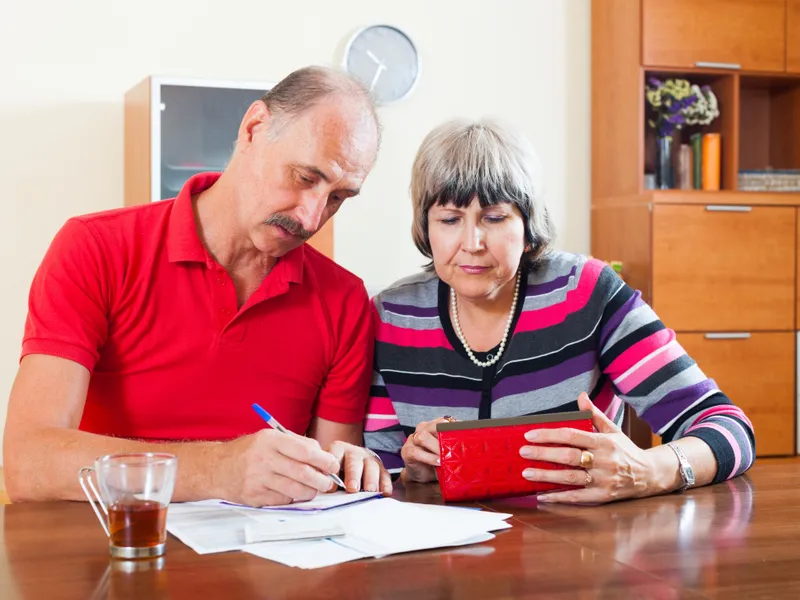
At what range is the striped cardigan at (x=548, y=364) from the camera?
1788 millimetres

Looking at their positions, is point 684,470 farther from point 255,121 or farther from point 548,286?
point 255,121

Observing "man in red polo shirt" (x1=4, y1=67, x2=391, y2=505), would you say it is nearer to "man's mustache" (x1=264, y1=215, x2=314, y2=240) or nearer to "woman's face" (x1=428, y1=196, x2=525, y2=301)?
"man's mustache" (x1=264, y1=215, x2=314, y2=240)

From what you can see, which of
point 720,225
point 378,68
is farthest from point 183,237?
point 720,225

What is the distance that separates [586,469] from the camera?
56.5 inches

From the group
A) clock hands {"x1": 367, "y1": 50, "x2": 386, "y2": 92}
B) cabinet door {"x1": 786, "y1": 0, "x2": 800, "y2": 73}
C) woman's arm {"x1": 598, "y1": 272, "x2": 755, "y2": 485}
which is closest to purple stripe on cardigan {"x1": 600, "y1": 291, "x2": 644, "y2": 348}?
woman's arm {"x1": 598, "y1": 272, "x2": 755, "y2": 485}

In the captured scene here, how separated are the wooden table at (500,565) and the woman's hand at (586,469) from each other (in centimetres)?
7

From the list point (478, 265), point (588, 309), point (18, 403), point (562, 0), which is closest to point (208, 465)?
point (18, 403)

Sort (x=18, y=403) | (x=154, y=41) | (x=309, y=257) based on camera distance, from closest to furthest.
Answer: (x=18, y=403), (x=309, y=257), (x=154, y=41)

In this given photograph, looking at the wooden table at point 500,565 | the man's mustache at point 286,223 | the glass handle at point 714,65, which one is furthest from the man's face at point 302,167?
the glass handle at point 714,65

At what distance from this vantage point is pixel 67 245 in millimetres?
1700

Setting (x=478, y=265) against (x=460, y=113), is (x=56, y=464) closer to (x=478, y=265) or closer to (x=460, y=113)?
(x=478, y=265)

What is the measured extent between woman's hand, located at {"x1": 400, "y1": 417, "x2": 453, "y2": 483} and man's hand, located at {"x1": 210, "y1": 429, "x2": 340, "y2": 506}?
274 millimetres

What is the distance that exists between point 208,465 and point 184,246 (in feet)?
1.75

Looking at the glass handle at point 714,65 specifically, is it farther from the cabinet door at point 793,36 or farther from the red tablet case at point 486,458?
the red tablet case at point 486,458
